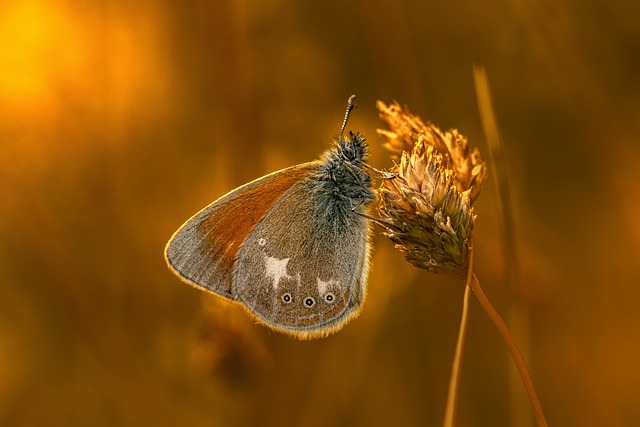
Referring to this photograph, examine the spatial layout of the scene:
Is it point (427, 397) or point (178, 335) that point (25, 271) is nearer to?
point (178, 335)

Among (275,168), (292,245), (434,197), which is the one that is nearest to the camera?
(434,197)

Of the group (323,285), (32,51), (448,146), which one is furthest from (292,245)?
(32,51)

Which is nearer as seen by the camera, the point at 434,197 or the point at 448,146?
the point at 434,197

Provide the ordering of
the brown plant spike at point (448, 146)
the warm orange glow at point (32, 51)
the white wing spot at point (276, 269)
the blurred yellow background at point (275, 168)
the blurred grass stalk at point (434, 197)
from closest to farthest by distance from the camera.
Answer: the blurred grass stalk at point (434, 197) → the brown plant spike at point (448, 146) → the white wing spot at point (276, 269) → the blurred yellow background at point (275, 168) → the warm orange glow at point (32, 51)

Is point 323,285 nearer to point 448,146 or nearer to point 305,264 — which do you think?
point 305,264

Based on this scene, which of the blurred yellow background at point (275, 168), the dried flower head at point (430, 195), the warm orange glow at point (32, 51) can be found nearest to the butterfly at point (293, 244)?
the blurred yellow background at point (275, 168)

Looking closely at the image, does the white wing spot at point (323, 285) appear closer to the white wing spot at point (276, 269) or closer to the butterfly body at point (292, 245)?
the butterfly body at point (292, 245)

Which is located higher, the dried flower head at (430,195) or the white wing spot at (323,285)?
the dried flower head at (430,195)
